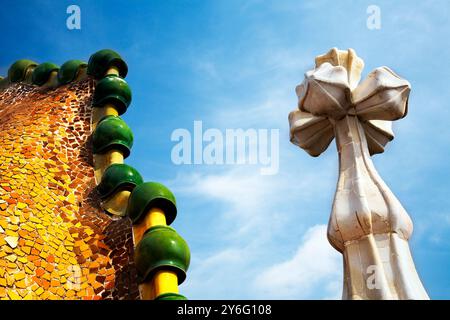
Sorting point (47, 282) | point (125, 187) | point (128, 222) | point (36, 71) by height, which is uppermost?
point (36, 71)

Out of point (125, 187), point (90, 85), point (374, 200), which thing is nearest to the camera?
point (374, 200)

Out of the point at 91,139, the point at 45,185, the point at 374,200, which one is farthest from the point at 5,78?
the point at 374,200

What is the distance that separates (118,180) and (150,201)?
0.75 m

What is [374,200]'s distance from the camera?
4.15m

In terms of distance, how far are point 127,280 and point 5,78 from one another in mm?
4969

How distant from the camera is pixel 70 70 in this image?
303 inches

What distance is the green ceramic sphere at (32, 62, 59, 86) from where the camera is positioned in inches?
315

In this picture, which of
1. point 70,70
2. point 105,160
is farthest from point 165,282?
point 70,70

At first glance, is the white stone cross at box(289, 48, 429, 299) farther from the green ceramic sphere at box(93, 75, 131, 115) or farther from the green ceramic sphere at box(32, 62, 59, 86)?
the green ceramic sphere at box(32, 62, 59, 86)

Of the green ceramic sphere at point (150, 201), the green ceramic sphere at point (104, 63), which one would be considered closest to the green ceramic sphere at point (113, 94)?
the green ceramic sphere at point (104, 63)

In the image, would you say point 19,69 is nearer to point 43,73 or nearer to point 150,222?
point 43,73

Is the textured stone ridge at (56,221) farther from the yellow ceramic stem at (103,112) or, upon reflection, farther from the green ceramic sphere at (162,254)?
the green ceramic sphere at (162,254)

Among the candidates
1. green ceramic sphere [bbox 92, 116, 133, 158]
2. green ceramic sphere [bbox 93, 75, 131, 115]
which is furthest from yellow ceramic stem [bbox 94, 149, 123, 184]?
green ceramic sphere [bbox 93, 75, 131, 115]
